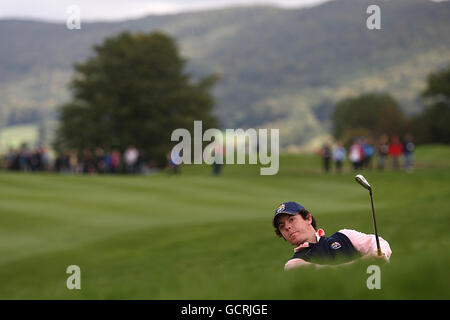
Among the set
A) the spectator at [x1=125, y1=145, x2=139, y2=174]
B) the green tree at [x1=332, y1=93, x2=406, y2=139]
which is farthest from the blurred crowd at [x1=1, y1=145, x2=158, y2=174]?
the green tree at [x1=332, y1=93, x2=406, y2=139]

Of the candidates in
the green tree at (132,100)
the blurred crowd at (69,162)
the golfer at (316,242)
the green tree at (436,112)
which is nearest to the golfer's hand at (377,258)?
the golfer at (316,242)

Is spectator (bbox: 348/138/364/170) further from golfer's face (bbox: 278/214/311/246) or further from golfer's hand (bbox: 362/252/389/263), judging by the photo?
golfer's hand (bbox: 362/252/389/263)

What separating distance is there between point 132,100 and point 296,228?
231 ft

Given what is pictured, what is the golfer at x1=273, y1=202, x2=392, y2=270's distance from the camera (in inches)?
136

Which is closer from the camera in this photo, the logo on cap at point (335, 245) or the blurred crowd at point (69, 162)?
the logo on cap at point (335, 245)

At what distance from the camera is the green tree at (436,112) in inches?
4284

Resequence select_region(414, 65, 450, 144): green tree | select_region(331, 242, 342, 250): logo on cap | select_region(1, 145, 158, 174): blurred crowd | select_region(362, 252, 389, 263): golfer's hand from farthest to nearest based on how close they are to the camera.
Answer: select_region(414, 65, 450, 144): green tree < select_region(1, 145, 158, 174): blurred crowd < select_region(331, 242, 342, 250): logo on cap < select_region(362, 252, 389, 263): golfer's hand

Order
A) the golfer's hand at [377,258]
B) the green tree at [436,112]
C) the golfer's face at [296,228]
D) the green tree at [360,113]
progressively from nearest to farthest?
the golfer's hand at [377,258] < the golfer's face at [296,228] < the green tree at [436,112] < the green tree at [360,113]

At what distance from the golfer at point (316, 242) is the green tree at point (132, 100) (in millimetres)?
63442

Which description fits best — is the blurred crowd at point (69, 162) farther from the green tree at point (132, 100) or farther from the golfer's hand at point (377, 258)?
the golfer's hand at point (377, 258)

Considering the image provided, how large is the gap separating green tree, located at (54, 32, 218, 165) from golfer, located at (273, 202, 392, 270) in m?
63.4

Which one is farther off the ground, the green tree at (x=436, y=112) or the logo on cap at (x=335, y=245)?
the green tree at (x=436, y=112)

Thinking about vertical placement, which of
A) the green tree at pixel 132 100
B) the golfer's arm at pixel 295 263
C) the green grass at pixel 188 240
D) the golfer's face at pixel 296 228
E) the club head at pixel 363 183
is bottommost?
the green grass at pixel 188 240
